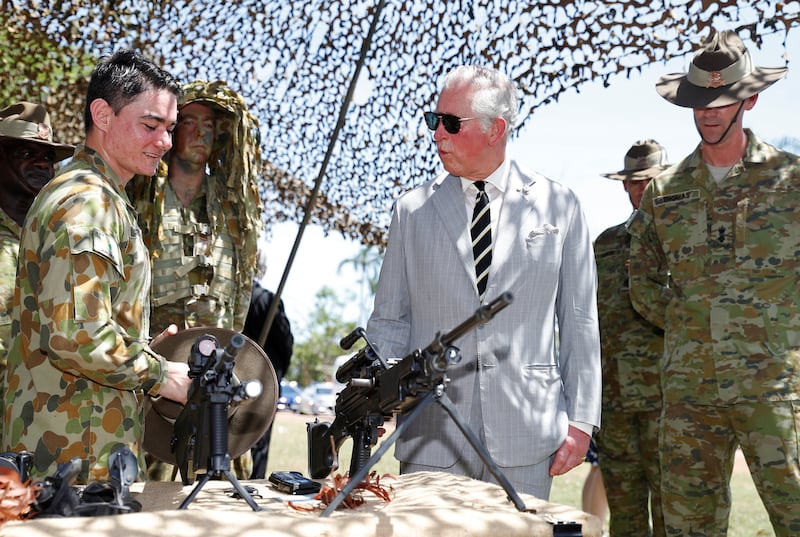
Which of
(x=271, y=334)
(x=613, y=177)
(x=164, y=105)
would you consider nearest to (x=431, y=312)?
(x=164, y=105)

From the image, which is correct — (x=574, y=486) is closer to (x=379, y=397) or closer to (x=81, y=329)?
(x=379, y=397)

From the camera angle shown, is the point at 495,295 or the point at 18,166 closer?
the point at 495,295

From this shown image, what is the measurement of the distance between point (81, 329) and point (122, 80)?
2.90ft

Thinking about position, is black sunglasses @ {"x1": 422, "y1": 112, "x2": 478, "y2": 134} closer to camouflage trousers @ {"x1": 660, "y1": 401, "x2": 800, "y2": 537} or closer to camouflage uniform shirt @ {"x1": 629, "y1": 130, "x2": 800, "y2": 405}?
camouflage uniform shirt @ {"x1": 629, "y1": 130, "x2": 800, "y2": 405}

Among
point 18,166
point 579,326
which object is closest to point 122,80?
point 579,326

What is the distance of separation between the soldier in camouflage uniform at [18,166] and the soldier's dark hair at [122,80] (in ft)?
5.49

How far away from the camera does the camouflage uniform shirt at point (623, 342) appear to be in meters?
5.28

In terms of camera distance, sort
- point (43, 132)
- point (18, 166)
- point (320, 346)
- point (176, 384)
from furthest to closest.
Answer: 1. point (320, 346)
2. point (43, 132)
3. point (18, 166)
4. point (176, 384)

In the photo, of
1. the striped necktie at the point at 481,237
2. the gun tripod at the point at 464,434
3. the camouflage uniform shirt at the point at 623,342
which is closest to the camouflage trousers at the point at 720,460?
the camouflage uniform shirt at the point at 623,342

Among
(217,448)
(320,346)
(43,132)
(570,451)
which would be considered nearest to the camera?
(217,448)

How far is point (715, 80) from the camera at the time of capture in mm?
4121

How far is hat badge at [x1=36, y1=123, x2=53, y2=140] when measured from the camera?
15.8 ft

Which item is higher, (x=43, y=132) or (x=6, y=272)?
(x=43, y=132)

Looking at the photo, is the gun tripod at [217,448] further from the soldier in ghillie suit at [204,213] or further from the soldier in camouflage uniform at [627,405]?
the soldier in camouflage uniform at [627,405]
